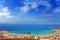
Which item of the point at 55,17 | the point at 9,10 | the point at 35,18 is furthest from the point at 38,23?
the point at 9,10

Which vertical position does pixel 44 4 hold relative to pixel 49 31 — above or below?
above

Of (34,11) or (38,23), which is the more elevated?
(34,11)

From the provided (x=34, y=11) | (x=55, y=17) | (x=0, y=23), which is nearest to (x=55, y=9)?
(x=55, y=17)

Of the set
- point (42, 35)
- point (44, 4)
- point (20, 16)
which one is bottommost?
point (42, 35)

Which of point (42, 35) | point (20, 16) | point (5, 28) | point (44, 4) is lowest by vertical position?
point (42, 35)

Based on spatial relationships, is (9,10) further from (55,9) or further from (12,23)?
(55,9)

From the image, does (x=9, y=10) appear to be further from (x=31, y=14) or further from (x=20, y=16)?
(x=31, y=14)

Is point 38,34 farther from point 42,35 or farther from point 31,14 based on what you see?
point 31,14

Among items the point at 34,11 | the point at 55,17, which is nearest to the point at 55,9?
the point at 55,17
